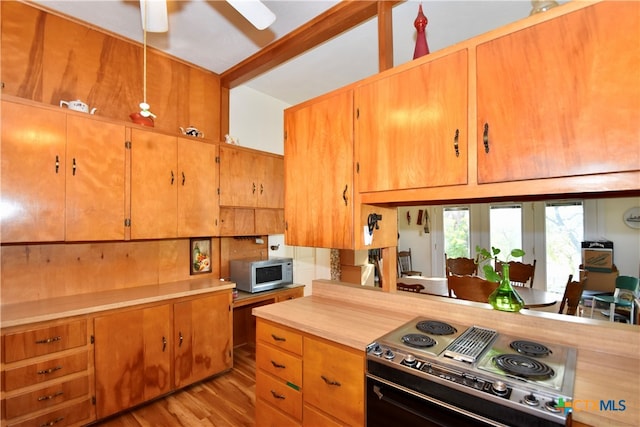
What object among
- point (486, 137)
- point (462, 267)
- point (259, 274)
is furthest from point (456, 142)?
point (462, 267)

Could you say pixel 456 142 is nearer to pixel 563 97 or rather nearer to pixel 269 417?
pixel 563 97

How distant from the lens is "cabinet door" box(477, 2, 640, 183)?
0.94m

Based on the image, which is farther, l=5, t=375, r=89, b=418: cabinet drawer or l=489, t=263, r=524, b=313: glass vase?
l=5, t=375, r=89, b=418: cabinet drawer

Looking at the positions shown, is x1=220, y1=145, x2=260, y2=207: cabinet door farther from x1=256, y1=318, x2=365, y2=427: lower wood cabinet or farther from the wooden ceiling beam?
x1=256, y1=318, x2=365, y2=427: lower wood cabinet

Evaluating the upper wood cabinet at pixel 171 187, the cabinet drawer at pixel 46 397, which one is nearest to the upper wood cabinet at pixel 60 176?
the upper wood cabinet at pixel 171 187

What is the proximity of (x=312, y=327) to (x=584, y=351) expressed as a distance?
3.90ft

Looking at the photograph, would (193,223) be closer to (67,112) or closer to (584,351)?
(67,112)

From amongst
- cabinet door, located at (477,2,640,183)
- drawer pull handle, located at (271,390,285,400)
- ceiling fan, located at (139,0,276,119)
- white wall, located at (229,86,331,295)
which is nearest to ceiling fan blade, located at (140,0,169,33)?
ceiling fan, located at (139,0,276,119)

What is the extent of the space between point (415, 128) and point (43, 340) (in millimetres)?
2547

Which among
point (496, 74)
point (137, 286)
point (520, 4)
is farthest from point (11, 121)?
point (520, 4)

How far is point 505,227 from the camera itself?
5188mm

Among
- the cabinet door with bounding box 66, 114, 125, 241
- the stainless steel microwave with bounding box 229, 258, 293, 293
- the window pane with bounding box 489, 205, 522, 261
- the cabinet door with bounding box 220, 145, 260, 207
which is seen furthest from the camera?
the window pane with bounding box 489, 205, 522, 261

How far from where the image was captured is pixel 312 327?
1.49 m

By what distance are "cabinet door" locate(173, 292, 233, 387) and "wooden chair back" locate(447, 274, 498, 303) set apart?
6.98 feet
